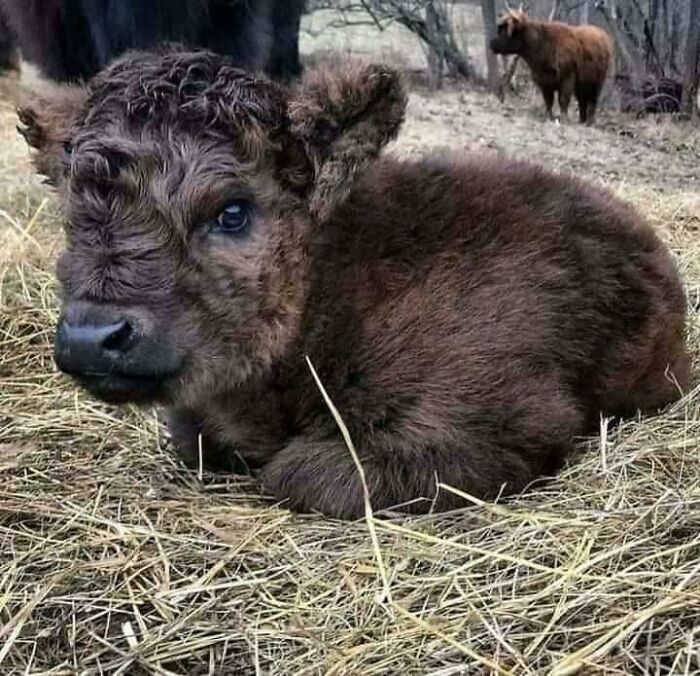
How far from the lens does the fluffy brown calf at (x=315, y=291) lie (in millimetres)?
2961

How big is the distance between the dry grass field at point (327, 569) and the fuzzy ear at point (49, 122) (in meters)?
0.86

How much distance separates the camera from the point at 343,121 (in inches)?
124

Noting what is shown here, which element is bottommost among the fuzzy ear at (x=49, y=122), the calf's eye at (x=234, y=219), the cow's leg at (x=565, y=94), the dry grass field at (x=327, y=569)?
the cow's leg at (x=565, y=94)

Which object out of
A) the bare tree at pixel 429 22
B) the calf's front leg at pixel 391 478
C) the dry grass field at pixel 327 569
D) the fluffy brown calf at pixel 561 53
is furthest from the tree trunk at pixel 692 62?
the calf's front leg at pixel 391 478

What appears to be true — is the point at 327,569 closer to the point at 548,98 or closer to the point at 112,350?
the point at 112,350

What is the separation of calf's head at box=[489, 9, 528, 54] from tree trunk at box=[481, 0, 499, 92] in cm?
7

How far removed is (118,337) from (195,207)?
0.41 metres

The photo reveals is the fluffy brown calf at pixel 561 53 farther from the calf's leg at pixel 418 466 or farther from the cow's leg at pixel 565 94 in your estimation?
the calf's leg at pixel 418 466

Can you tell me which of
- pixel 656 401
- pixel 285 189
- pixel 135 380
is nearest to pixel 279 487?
pixel 135 380

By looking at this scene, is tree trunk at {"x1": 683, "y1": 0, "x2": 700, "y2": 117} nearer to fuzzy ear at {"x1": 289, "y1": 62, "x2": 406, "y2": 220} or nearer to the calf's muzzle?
fuzzy ear at {"x1": 289, "y1": 62, "x2": 406, "y2": 220}

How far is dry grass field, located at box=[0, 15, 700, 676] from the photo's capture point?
2.48 m

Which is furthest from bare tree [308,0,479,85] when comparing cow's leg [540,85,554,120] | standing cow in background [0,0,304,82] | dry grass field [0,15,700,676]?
dry grass field [0,15,700,676]

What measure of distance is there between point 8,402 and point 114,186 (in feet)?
4.64

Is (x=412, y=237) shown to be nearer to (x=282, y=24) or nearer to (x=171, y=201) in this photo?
(x=171, y=201)
